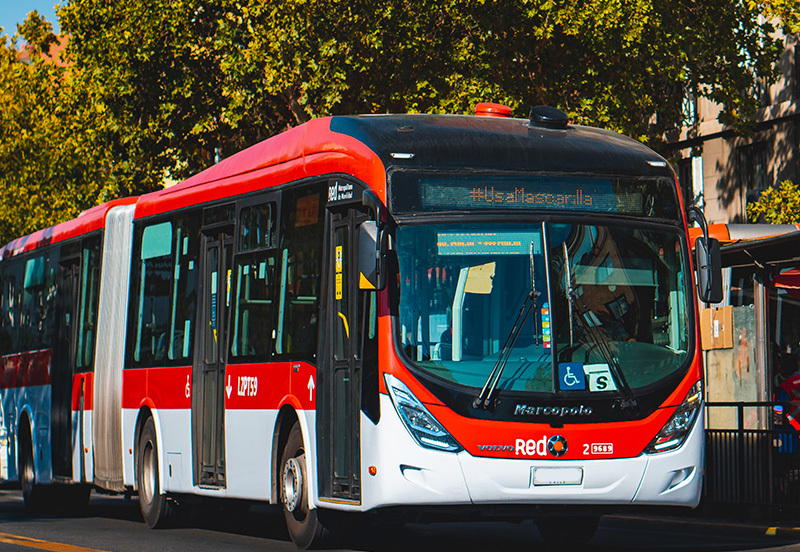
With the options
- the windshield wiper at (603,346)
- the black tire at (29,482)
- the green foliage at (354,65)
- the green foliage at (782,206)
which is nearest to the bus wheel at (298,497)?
the windshield wiper at (603,346)

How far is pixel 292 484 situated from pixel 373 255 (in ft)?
7.87

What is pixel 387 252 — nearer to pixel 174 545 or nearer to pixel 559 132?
pixel 559 132

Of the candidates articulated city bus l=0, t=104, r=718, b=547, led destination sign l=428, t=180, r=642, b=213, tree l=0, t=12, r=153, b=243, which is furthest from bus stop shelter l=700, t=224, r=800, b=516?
tree l=0, t=12, r=153, b=243

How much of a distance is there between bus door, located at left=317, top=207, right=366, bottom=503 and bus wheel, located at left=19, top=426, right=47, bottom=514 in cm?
886

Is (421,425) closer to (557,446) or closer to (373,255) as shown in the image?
(557,446)

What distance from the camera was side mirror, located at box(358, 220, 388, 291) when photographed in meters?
10.7

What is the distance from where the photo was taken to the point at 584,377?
10914 millimetres

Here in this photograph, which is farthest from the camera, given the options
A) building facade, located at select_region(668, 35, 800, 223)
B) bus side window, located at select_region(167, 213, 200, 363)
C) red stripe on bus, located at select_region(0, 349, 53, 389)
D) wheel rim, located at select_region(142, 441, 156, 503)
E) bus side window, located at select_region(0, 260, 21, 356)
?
building facade, located at select_region(668, 35, 800, 223)

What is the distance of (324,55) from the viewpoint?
26141 mm

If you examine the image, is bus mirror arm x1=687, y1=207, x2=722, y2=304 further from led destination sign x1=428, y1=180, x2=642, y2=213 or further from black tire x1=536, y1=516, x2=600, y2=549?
black tire x1=536, y1=516, x2=600, y2=549

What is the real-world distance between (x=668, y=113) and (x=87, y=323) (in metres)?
13.7

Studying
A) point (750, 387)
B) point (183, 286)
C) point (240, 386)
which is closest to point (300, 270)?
point (240, 386)

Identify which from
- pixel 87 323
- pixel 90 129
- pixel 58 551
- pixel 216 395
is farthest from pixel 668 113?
pixel 58 551

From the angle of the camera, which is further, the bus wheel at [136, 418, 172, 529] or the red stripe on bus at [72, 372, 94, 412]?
the red stripe on bus at [72, 372, 94, 412]
